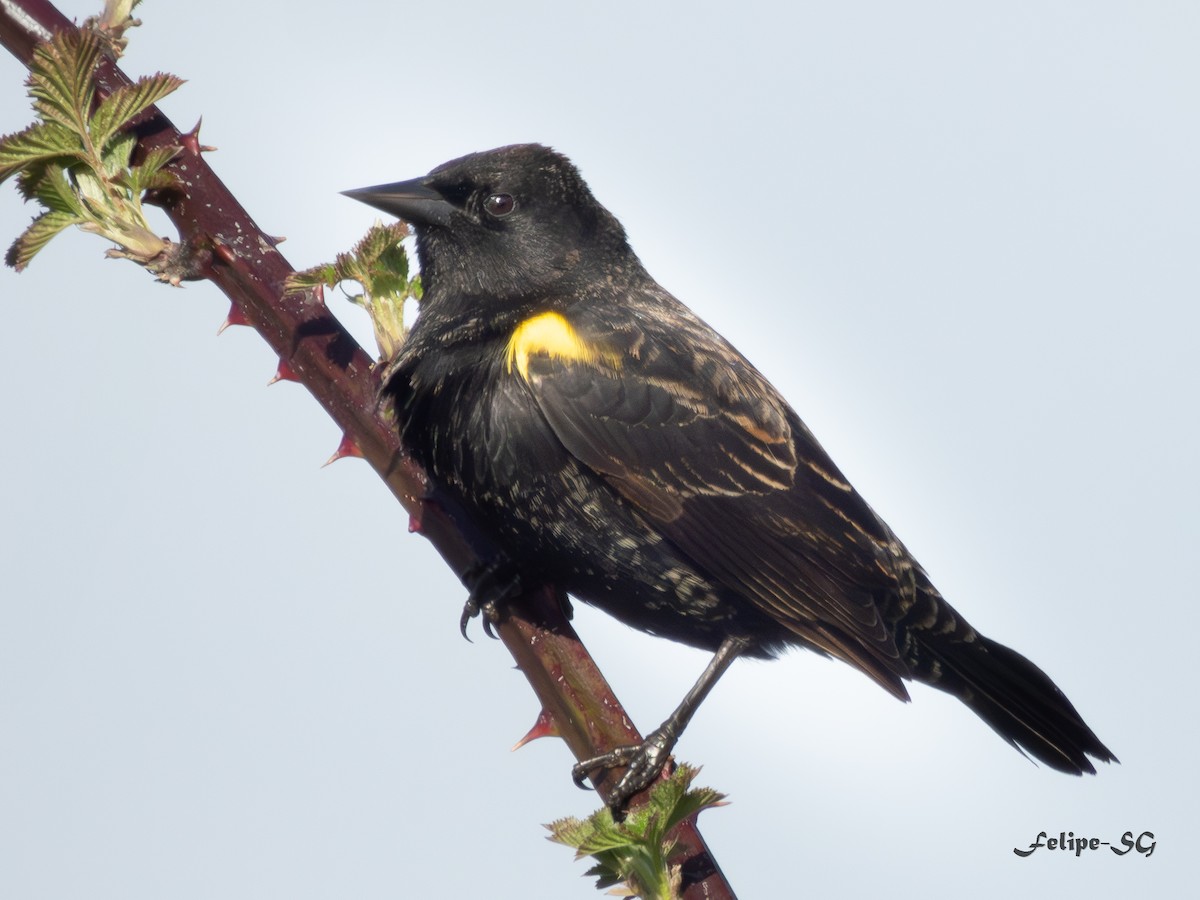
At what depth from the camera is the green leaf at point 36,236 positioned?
5.60 feet

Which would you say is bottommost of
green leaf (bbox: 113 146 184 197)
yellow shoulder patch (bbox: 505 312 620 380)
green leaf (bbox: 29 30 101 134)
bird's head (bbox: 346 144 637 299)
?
green leaf (bbox: 113 146 184 197)

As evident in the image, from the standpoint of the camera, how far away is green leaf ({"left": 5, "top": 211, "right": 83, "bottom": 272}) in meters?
1.71

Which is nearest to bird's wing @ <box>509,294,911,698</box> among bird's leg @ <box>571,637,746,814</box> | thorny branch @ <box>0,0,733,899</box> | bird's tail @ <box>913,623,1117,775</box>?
bird's leg @ <box>571,637,746,814</box>

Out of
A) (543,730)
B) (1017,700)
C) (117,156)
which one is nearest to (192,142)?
(117,156)

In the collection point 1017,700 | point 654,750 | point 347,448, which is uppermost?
point 347,448

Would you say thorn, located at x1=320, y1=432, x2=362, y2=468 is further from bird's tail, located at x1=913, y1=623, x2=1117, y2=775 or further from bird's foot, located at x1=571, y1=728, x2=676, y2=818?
bird's tail, located at x1=913, y1=623, x2=1117, y2=775

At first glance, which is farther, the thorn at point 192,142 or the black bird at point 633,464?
the black bird at point 633,464

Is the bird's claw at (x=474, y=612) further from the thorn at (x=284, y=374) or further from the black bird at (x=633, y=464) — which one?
the thorn at (x=284, y=374)

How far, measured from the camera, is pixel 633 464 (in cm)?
295

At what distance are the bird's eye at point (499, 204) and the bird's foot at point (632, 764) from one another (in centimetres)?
133

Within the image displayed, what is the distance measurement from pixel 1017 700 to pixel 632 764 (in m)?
1.54

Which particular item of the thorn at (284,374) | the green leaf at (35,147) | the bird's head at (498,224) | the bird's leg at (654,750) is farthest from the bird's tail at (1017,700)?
the green leaf at (35,147)

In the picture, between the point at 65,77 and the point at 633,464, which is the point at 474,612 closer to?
the point at 633,464

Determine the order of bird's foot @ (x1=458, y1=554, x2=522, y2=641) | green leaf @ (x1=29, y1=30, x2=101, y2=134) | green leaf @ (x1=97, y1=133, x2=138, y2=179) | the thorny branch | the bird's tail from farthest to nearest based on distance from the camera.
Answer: the bird's tail
bird's foot @ (x1=458, y1=554, x2=522, y2=641)
the thorny branch
green leaf @ (x1=97, y1=133, x2=138, y2=179)
green leaf @ (x1=29, y1=30, x2=101, y2=134)
